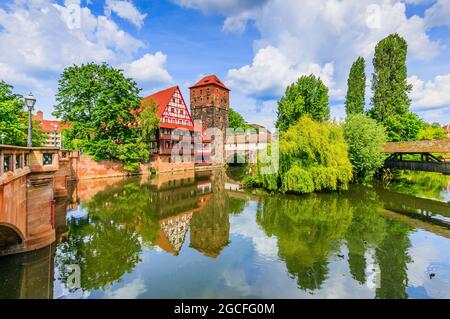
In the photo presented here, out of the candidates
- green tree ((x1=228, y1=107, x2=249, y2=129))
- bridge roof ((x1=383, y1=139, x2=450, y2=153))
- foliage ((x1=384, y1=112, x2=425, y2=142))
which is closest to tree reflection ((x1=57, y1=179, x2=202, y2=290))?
bridge roof ((x1=383, y1=139, x2=450, y2=153))

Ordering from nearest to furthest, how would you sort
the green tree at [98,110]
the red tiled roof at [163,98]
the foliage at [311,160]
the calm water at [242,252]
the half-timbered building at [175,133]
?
the calm water at [242,252] < the foliage at [311,160] < the green tree at [98,110] < the half-timbered building at [175,133] < the red tiled roof at [163,98]

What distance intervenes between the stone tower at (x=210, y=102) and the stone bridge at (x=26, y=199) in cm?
4808

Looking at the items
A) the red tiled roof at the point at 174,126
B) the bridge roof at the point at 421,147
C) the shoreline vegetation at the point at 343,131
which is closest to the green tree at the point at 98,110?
the red tiled roof at the point at 174,126

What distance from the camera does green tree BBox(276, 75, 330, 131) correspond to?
107 ft

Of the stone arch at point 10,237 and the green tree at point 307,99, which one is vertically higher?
the green tree at point 307,99

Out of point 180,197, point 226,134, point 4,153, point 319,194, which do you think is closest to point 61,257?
point 4,153

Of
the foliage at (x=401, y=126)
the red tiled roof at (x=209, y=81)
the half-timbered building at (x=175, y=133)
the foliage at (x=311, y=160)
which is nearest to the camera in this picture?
the foliage at (x=311, y=160)

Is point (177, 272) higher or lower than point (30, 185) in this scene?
lower

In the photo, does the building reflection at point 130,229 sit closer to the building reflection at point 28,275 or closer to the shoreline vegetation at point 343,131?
the building reflection at point 28,275

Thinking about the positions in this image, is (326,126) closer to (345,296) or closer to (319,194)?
(319,194)

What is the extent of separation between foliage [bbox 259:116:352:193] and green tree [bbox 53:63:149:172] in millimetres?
21250

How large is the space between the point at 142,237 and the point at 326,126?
1696 cm

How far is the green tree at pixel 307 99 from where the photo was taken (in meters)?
32.5

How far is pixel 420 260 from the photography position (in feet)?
28.8
